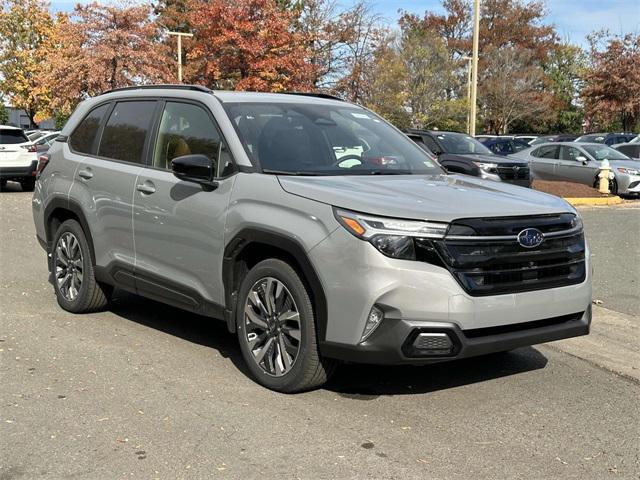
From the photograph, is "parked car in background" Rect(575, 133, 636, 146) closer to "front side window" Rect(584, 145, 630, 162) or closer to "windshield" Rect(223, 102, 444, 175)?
"front side window" Rect(584, 145, 630, 162)

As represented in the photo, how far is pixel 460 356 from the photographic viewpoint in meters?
4.04

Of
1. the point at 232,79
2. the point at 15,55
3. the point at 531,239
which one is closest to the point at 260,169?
the point at 531,239

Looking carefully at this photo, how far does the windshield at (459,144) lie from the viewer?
1614cm

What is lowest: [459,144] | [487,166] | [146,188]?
[146,188]

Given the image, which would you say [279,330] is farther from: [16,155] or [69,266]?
[16,155]

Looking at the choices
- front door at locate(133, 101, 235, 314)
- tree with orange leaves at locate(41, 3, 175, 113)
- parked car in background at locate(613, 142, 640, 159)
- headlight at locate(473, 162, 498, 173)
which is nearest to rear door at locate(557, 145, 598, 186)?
parked car in background at locate(613, 142, 640, 159)

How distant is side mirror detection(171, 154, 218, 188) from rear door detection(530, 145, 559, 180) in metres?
17.1

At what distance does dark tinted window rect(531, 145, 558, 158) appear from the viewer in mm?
20891

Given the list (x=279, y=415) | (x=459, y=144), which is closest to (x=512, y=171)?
(x=459, y=144)

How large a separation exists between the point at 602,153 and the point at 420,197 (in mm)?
17935

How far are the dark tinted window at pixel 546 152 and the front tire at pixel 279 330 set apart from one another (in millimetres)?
17869

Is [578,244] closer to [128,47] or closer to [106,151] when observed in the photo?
[106,151]

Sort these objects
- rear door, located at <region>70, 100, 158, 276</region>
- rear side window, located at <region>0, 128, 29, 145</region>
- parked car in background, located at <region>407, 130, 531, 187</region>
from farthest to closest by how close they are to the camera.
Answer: rear side window, located at <region>0, 128, 29, 145</region> < parked car in background, located at <region>407, 130, 531, 187</region> < rear door, located at <region>70, 100, 158, 276</region>

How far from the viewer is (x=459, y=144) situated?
16.4m
